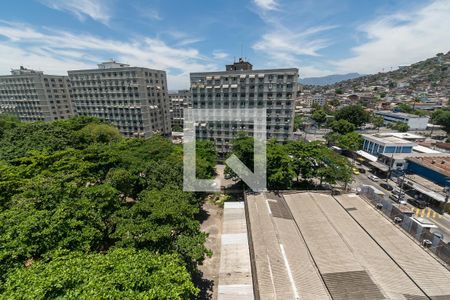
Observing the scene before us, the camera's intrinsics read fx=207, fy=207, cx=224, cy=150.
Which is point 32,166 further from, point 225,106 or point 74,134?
point 225,106

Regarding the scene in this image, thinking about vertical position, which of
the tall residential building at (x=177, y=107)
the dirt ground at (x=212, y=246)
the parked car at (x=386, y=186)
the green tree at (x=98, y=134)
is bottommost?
the dirt ground at (x=212, y=246)

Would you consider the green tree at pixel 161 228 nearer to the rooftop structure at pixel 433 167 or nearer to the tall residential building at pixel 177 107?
the rooftop structure at pixel 433 167

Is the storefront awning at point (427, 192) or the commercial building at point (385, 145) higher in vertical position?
the commercial building at point (385, 145)

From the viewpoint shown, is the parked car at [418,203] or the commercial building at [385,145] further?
the commercial building at [385,145]

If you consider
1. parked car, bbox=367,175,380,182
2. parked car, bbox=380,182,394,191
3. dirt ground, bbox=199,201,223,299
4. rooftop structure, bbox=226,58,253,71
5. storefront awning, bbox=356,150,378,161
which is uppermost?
rooftop structure, bbox=226,58,253,71

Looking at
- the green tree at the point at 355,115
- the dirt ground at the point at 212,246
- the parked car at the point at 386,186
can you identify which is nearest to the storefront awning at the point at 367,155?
the parked car at the point at 386,186

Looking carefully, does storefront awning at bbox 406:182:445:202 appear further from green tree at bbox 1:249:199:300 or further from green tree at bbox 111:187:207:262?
green tree at bbox 1:249:199:300

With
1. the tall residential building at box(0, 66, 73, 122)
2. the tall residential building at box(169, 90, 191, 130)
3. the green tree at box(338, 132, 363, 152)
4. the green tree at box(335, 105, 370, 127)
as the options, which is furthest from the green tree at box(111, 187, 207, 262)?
the tall residential building at box(169, 90, 191, 130)
